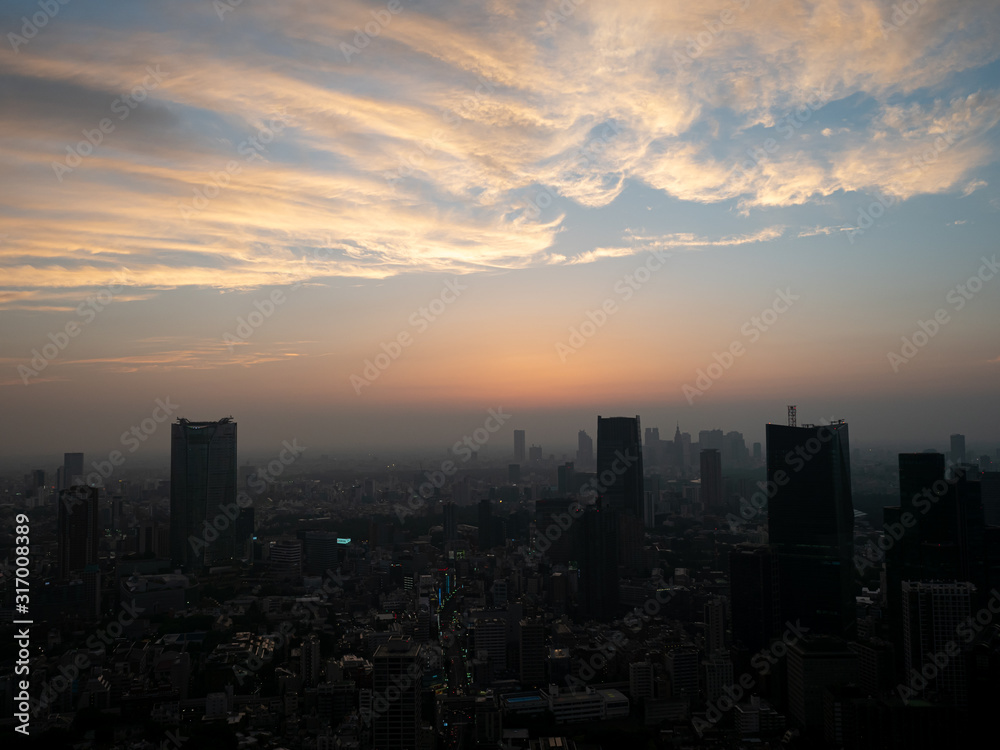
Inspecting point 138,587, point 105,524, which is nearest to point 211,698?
point 138,587

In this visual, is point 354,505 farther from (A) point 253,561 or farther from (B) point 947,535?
(B) point 947,535

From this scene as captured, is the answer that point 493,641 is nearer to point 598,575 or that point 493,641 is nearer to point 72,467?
point 598,575

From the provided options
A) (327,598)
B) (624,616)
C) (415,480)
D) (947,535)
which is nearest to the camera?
(947,535)

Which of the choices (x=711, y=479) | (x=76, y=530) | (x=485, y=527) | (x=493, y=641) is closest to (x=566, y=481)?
(x=711, y=479)

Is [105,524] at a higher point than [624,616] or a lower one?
higher

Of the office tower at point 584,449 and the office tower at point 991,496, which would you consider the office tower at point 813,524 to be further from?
the office tower at point 584,449
